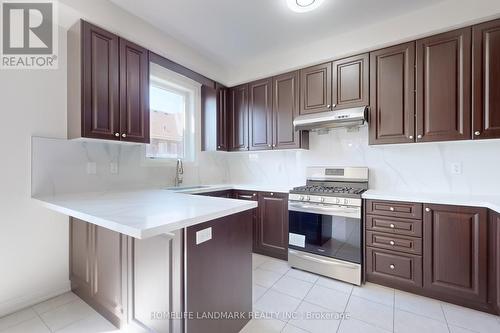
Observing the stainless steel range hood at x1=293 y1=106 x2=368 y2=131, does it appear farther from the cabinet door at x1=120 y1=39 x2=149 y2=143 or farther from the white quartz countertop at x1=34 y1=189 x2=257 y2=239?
the cabinet door at x1=120 y1=39 x2=149 y2=143

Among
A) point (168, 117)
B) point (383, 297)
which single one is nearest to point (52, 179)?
point (168, 117)

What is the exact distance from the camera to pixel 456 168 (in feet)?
7.50

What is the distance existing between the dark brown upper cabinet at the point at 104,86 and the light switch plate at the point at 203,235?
1452 millimetres

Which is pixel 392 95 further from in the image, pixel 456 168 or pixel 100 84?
pixel 100 84

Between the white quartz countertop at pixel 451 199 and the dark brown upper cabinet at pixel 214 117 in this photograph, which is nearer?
the white quartz countertop at pixel 451 199

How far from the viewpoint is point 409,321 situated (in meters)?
1.73

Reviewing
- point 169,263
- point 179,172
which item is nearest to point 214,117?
point 179,172

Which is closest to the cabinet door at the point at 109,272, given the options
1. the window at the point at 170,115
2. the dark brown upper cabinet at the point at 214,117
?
the window at the point at 170,115

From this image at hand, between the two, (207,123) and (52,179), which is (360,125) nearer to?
(207,123)

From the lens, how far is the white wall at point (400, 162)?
7.20ft

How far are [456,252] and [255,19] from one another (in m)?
2.80

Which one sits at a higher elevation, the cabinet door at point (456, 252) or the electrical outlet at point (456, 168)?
the electrical outlet at point (456, 168)

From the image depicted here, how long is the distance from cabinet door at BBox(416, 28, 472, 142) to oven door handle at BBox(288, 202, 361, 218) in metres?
0.95

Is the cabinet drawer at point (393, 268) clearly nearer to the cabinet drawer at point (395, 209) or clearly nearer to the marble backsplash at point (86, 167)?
the cabinet drawer at point (395, 209)
